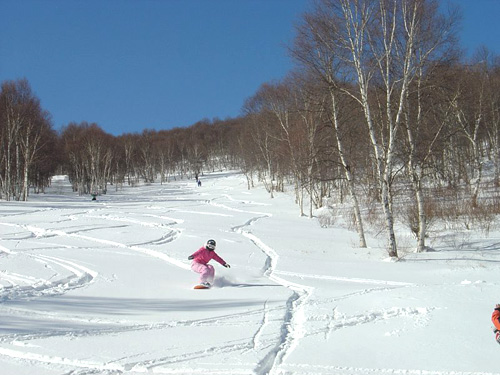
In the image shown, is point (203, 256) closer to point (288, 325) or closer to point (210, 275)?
point (210, 275)

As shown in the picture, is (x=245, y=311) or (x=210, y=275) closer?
(x=245, y=311)

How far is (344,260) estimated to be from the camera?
40.1 feet

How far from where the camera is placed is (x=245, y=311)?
6.38m

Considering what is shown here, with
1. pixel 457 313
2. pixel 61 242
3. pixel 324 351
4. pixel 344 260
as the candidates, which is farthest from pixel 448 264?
pixel 61 242

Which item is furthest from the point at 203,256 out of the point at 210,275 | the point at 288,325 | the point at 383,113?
the point at 383,113

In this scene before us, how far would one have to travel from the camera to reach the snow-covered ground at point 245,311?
168 inches

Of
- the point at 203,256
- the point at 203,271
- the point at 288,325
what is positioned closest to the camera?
the point at 288,325

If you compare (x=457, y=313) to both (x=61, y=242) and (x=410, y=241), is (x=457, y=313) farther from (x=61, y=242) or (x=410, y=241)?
(x=61, y=242)

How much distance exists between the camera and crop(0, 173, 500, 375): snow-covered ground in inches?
168

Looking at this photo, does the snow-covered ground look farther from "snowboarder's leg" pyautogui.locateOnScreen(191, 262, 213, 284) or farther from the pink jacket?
the pink jacket

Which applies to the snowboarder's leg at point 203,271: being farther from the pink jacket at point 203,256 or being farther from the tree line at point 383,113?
the tree line at point 383,113

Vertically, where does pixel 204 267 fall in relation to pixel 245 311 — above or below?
above

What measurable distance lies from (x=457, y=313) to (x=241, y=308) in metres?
3.36

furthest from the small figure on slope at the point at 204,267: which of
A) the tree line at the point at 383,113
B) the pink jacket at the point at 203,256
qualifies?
the tree line at the point at 383,113
